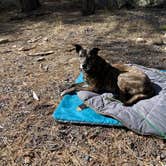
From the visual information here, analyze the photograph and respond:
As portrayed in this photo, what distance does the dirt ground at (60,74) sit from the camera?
378cm

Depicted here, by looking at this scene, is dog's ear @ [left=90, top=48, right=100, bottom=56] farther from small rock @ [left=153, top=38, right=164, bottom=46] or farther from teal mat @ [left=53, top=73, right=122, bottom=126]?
small rock @ [left=153, top=38, right=164, bottom=46]

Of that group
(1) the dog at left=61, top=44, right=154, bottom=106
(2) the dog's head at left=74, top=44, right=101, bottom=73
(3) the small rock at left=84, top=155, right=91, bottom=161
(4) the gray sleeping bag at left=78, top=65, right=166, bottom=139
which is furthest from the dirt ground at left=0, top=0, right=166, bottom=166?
(2) the dog's head at left=74, top=44, right=101, bottom=73

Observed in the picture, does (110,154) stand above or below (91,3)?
below

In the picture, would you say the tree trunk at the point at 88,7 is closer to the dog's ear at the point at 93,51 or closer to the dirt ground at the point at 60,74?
the dirt ground at the point at 60,74

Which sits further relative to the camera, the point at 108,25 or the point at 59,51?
the point at 108,25

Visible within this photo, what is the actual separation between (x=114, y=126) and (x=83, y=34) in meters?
4.12

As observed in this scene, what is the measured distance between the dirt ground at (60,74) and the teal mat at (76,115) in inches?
2.9

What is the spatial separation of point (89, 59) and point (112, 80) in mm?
445

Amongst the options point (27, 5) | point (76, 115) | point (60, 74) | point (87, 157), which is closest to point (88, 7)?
point (27, 5)

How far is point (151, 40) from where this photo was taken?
7207 millimetres

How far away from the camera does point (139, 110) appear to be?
4.27m

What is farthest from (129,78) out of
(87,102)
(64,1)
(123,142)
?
(64,1)

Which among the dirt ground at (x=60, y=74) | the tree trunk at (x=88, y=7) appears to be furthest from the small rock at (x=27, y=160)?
the tree trunk at (x=88, y=7)

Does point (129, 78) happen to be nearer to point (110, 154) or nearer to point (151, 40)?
point (110, 154)
